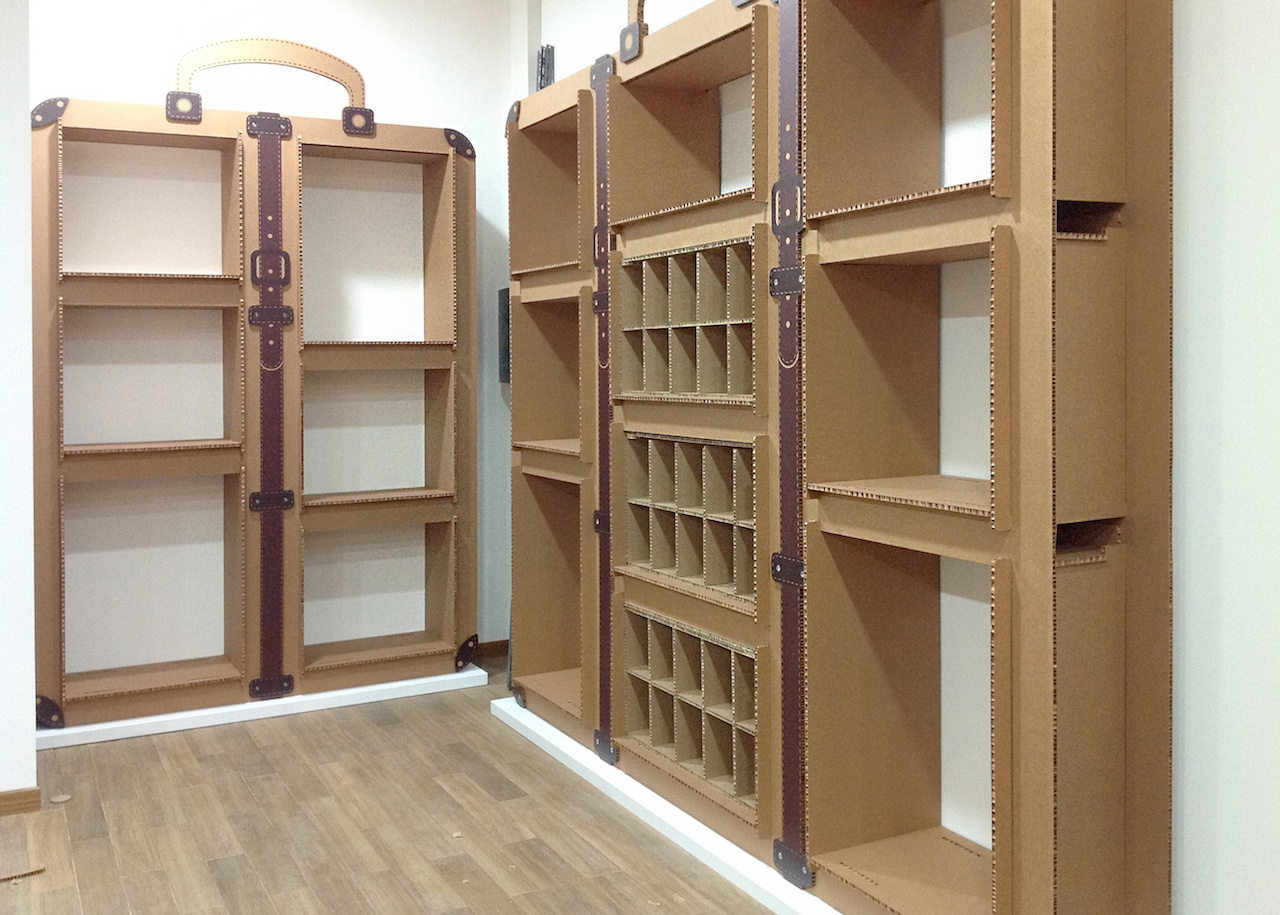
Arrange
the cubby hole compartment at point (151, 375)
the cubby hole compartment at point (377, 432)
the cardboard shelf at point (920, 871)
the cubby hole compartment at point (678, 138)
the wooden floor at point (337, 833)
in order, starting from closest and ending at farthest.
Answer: the cardboard shelf at point (920, 871) < the wooden floor at point (337, 833) < the cubby hole compartment at point (678, 138) < the cubby hole compartment at point (151, 375) < the cubby hole compartment at point (377, 432)

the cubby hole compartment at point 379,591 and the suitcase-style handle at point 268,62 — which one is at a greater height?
the suitcase-style handle at point 268,62

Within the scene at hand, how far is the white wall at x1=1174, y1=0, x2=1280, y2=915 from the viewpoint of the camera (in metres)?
2.25

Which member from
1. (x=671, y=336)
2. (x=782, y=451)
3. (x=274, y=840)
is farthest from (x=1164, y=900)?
(x=274, y=840)

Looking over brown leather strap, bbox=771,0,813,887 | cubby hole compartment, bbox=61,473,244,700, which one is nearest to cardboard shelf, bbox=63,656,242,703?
cubby hole compartment, bbox=61,473,244,700

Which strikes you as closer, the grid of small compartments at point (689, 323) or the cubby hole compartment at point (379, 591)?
the grid of small compartments at point (689, 323)

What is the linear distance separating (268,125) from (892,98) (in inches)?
108

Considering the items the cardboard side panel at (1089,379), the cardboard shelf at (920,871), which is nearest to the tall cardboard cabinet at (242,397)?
the cardboard shelf at (920,871)

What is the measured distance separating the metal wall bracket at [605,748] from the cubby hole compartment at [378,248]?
6.32ft

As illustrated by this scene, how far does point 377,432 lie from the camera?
211 inches

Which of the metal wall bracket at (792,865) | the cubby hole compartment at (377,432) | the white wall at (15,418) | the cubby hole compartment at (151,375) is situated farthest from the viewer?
the cubby hole compartment at (377,432)

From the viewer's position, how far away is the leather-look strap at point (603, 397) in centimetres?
A: 390

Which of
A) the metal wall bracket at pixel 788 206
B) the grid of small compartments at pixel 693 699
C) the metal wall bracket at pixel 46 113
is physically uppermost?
the metal wall bracket at pixel 46 113

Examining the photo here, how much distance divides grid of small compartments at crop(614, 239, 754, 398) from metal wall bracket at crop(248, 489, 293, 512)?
1694 mm

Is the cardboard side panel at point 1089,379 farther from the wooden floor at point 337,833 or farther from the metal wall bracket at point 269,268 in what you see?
the metal wall bracket at point 269,268
